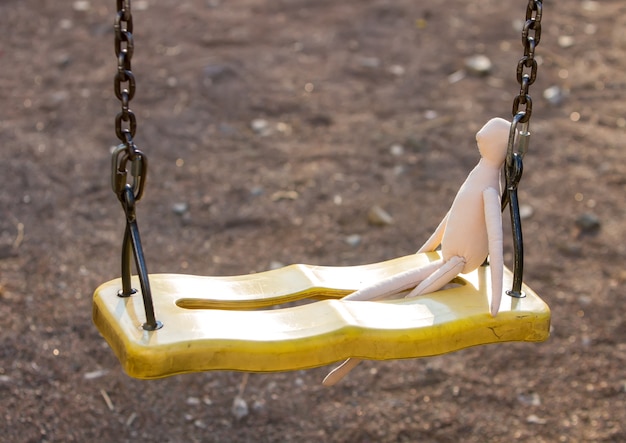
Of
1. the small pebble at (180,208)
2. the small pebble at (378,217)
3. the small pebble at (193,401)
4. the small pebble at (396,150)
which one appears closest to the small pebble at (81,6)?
the small pebble at (180,208)

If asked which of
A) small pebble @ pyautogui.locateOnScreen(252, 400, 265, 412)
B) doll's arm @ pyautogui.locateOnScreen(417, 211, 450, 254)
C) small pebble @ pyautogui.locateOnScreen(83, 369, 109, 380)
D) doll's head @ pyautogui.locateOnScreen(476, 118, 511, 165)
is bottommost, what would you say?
small pebble @ pyautogui.locateOnScreen(252, 400, 265, 412)

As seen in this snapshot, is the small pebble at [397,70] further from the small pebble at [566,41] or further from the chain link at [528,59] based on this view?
the chain link at [528,59]

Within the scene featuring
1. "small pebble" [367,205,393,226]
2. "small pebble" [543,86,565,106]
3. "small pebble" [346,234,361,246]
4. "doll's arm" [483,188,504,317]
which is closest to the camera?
"doll's arm" [483,188,504,317]

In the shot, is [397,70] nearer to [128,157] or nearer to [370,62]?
[370,62]

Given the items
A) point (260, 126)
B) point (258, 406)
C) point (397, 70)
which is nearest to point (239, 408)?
point (258, 406)

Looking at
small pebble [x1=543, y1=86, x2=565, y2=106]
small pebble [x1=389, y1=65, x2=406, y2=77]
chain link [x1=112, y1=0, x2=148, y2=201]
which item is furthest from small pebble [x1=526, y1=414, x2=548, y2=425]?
small pebble [x1=389, y1=65, x2=406, y2=77]

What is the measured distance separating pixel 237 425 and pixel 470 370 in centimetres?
83

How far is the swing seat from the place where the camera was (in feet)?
5.80

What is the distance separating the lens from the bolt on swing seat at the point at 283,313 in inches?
69.4

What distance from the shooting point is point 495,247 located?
191cm

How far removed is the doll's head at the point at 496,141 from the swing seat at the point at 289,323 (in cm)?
28

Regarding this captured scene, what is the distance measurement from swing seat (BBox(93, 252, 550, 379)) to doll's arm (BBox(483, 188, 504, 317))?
46mm

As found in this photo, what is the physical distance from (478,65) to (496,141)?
332 cm

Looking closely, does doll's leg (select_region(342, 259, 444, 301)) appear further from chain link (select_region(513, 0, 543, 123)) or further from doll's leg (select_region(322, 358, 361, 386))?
chain link (select_region(513, 0, 543, 123))
